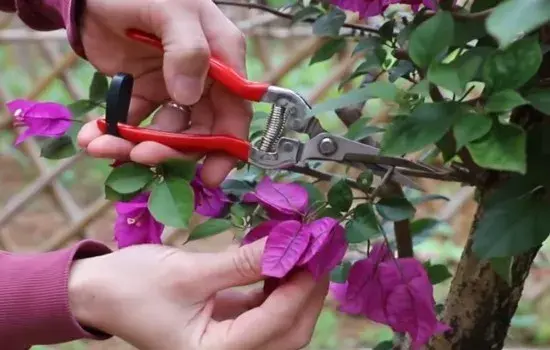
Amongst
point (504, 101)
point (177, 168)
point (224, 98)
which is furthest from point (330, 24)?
point (504, 101)

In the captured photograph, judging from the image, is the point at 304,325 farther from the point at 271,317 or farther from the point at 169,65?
the point at 169,65

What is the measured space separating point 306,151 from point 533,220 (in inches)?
7.2

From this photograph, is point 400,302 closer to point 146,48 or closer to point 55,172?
point 146,48

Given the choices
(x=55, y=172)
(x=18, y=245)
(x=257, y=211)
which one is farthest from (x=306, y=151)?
(x=18, y=245)

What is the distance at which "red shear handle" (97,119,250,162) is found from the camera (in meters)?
0.56

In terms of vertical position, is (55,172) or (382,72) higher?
(382,72)

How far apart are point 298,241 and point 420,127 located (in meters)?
0.13

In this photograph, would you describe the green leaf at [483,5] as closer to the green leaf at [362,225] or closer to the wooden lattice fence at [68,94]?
the green leaf at [362,225]

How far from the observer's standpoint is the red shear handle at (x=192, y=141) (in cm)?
56

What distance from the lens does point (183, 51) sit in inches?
20.7

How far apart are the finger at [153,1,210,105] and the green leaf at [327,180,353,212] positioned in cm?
10

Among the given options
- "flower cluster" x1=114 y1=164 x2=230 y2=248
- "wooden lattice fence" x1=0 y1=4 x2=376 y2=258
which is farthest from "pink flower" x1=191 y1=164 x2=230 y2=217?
"wooden lattice fence" x1=0 y1=4 x2=376 y2=258

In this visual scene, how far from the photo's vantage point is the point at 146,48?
25.8 inches

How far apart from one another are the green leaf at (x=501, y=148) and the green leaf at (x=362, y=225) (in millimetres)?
155
